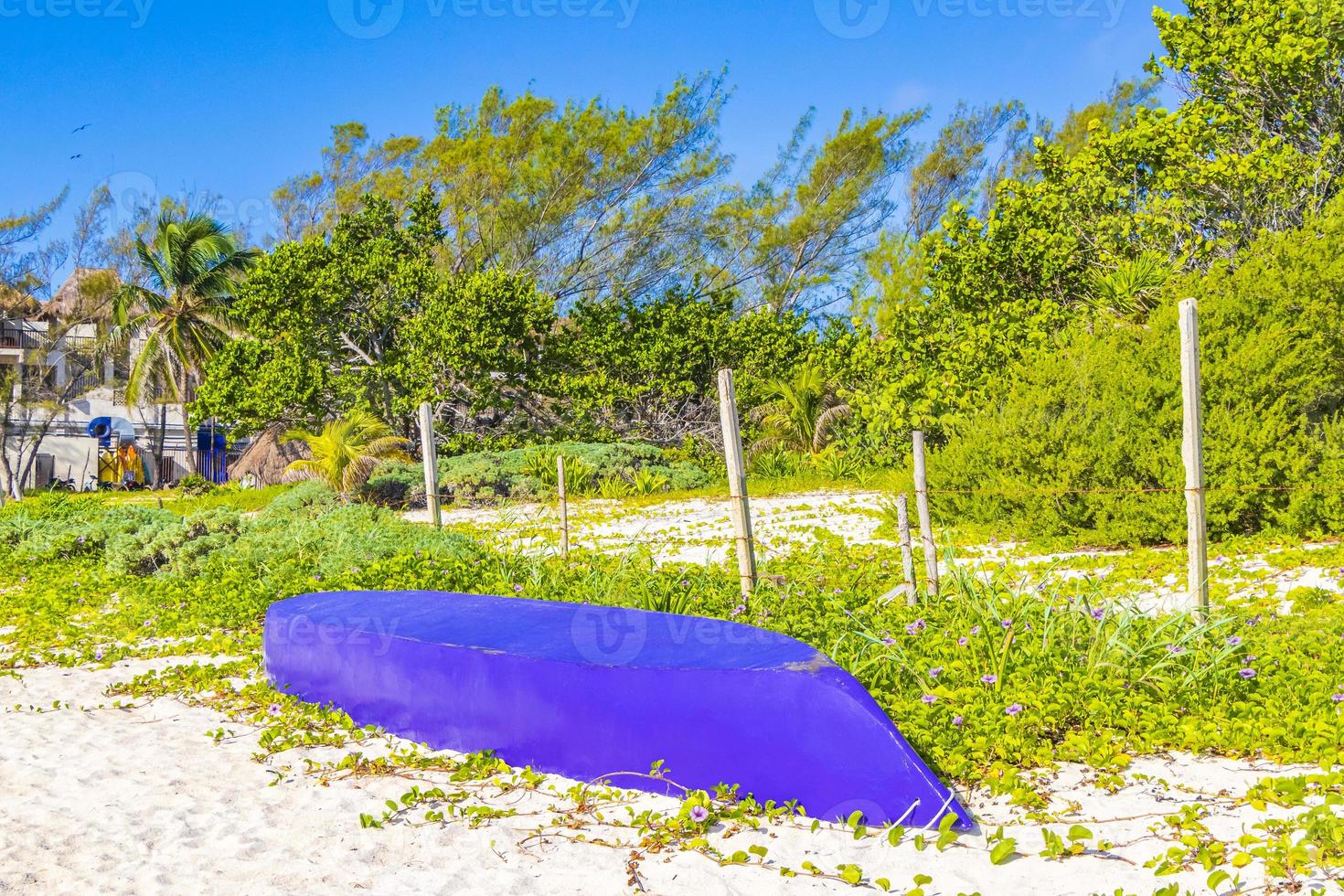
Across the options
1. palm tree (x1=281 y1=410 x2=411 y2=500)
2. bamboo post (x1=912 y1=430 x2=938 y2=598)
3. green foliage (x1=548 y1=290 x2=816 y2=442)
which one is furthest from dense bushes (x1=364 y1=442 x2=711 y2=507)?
bamboo post (x1=912 y1=430 x2=938 y2=598)

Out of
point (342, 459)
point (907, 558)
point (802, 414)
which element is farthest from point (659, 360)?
point (907, 558)

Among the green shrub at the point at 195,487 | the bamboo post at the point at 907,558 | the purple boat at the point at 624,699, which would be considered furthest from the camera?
the green shrub at the point at 195,487

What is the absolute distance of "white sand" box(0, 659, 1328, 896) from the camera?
338cm

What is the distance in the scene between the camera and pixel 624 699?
164 inches

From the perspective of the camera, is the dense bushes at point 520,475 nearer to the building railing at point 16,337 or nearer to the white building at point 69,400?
the white building at point 69,400

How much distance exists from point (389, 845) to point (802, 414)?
17.2 meters

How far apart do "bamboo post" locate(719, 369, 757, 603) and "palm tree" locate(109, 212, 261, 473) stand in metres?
22.5

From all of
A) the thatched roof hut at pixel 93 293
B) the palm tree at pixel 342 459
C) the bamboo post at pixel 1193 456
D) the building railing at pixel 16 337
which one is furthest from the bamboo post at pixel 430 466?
the building railing at pixel 16 337

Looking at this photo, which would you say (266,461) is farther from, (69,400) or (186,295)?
(69,400)

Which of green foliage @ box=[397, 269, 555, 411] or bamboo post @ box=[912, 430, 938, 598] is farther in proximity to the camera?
green foliage @ box=[397, 269, 555, 411]

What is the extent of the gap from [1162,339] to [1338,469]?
6.66 feet

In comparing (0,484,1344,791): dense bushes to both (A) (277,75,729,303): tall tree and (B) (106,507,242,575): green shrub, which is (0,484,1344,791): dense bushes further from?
(A) (277,75,729,303): tall tree

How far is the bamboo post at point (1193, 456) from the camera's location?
230 inches

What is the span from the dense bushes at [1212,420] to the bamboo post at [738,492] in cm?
368
